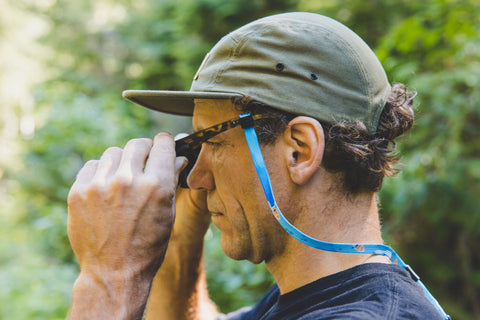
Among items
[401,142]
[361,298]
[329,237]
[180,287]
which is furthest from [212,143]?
[401,142]

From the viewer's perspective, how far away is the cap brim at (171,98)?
5.08 feet

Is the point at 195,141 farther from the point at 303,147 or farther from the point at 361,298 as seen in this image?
the point at 361,298

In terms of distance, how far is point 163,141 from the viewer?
1.67m

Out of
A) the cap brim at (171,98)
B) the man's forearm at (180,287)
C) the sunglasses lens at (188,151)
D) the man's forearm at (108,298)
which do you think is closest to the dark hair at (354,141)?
the cap brim at (171,98)

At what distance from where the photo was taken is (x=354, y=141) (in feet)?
5.09

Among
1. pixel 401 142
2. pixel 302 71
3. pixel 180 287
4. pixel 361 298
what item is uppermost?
pixel 302 71

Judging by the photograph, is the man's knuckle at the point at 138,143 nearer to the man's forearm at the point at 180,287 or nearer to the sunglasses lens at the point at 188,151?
the sunglasses lens at the point at 188,151

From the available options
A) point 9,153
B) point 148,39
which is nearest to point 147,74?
point 148,39

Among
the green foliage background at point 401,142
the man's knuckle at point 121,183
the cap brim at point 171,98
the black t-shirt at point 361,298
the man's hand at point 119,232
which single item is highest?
the cap brim at point 171,98

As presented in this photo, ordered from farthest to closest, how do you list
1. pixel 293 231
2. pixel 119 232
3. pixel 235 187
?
pixel 235 187, pixel 293 231, pixel 119 232

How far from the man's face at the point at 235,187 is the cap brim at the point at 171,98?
101 millimetres

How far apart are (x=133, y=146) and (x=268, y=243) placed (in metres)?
0.65

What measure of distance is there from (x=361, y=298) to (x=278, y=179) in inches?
20.0

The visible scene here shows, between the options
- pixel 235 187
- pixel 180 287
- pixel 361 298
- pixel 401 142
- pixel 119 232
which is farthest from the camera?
pixel 401 142
